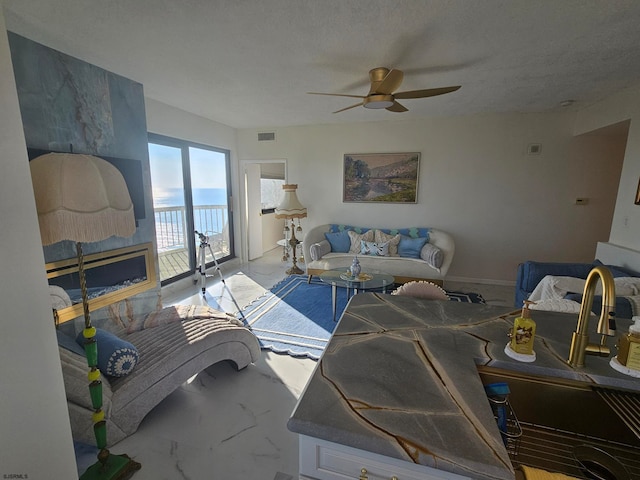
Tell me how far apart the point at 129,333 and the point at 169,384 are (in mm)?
661

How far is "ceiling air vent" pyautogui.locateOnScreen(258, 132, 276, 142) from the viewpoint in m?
5.16

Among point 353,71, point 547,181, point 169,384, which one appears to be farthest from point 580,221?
point 169,384

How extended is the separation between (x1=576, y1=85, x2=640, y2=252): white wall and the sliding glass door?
4.85m

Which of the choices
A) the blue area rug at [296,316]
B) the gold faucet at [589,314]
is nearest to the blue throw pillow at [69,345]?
the blue area rug at [296,316]

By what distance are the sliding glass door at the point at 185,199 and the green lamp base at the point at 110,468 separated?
106 inches

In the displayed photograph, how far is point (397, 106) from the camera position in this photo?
280 centimetres

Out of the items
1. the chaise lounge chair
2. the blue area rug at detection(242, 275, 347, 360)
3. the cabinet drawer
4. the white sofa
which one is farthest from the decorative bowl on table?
the cabinet drawer

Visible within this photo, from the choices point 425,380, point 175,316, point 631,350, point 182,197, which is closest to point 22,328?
point 425,380

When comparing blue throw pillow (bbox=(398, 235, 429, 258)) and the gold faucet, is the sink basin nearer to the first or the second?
the gold faucet

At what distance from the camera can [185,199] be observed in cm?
421

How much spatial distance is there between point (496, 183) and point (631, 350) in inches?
154

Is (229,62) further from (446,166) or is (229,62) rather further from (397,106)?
(446,166)

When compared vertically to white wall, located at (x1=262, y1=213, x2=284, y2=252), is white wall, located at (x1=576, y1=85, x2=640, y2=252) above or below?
above

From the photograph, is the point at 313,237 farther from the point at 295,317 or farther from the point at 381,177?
the point at 295,317
